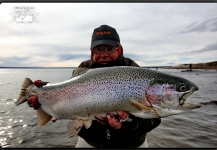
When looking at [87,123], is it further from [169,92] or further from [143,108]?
[169,92]

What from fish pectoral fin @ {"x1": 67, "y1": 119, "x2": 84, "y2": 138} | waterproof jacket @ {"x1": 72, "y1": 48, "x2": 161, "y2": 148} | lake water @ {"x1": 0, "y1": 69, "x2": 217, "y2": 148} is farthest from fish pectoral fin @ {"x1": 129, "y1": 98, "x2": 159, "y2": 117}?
lake water @ {"x1": 0, "y1": 69, "x2": 217, "y2": 148}

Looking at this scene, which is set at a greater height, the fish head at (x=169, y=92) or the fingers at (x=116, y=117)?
the fish head at (x=169, y=92)

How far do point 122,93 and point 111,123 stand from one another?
0.46 meters

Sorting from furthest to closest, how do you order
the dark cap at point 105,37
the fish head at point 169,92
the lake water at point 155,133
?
1. the lake water at point 155,133
2. the dark cap at point 105,37
3. the fish head at point 169,92

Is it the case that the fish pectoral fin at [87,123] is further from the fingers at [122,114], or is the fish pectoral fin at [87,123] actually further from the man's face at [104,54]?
the man's face at [104,54]

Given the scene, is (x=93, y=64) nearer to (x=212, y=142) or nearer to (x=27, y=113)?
(x=212, y=142)

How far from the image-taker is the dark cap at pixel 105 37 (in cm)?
393

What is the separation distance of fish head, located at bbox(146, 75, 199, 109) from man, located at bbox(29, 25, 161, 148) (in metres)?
0.47

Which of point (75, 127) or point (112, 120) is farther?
point (75, 127)

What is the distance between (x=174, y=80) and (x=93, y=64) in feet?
5.10

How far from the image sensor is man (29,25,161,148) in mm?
3230

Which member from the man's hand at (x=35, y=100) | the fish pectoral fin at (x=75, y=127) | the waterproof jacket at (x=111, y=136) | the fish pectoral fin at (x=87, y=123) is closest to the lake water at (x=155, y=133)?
the waterproof jacket at (x=111, y=136)

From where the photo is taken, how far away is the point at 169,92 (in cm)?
299

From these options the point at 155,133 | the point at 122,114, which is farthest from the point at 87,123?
the point at 155,133
